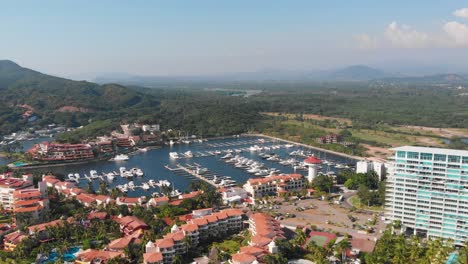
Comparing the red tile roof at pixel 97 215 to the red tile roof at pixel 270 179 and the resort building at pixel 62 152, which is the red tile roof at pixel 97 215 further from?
the resort building at pixel 62 152

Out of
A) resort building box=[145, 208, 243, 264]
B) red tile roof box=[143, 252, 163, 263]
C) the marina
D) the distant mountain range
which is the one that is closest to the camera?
red tile roof box=[143, 252, 163, 263]

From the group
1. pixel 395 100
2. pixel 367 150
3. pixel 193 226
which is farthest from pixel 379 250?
pixel 395 100

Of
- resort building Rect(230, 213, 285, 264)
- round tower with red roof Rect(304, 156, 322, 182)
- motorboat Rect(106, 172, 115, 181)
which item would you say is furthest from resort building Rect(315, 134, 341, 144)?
resort building Rect(230, 213, 285, 264)

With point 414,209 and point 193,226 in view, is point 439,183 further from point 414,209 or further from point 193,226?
point 193,226

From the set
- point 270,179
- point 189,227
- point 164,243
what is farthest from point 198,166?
point 164,243

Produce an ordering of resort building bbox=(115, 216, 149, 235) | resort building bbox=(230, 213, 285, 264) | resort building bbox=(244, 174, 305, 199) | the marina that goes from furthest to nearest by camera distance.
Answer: the marina < resort building bbox=(244, 174, 305, 199) < resort building bbox=(115, 216, 149, 235) < resort building bbox=(230, 213, 285, 264)

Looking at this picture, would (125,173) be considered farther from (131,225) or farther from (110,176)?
(131,225)

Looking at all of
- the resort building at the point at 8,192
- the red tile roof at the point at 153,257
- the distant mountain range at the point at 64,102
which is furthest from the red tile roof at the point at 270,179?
the distant mountain range at the point at 64,102

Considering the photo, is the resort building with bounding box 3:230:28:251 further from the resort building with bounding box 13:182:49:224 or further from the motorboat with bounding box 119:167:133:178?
the motorboat with bounding box 119:167:133:178
